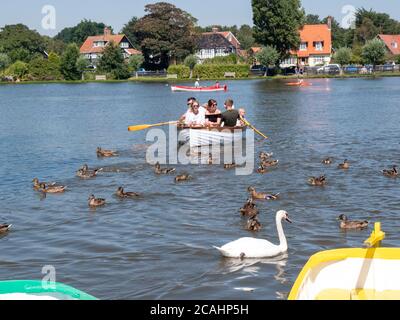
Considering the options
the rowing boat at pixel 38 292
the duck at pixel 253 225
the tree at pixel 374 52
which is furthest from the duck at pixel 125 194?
the tree at pixel 374 52

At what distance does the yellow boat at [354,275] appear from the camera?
7293mm

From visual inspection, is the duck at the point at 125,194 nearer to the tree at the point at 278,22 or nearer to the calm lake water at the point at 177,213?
the calm lake water at the point at 177,213

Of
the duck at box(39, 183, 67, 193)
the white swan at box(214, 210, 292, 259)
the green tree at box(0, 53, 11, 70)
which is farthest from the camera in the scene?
the green tree at box(0, 53, 11, 70)

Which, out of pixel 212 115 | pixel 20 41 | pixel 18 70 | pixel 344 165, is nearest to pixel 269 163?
pixel 344 165

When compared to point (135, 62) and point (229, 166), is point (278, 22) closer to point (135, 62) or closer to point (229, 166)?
point (135, 62)

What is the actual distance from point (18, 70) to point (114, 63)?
56.4ft

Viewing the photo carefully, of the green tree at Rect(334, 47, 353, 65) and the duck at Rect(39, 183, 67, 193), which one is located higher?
the green tree at Rect(334, 47, 353, 65)

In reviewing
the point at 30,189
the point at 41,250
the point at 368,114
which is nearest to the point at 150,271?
the point at 41,250

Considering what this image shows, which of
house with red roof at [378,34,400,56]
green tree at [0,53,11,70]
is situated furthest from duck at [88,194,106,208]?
house with red roof at [378,34,400,56]

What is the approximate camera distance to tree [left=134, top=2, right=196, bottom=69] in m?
114

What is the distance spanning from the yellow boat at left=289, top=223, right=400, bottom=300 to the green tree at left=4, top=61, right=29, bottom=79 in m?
110

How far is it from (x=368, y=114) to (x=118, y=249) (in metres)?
30.9

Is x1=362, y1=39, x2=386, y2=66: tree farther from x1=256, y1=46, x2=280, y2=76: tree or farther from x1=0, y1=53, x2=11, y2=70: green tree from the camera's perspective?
x1=0, y1=53, x2=11, y2=70: green tree
